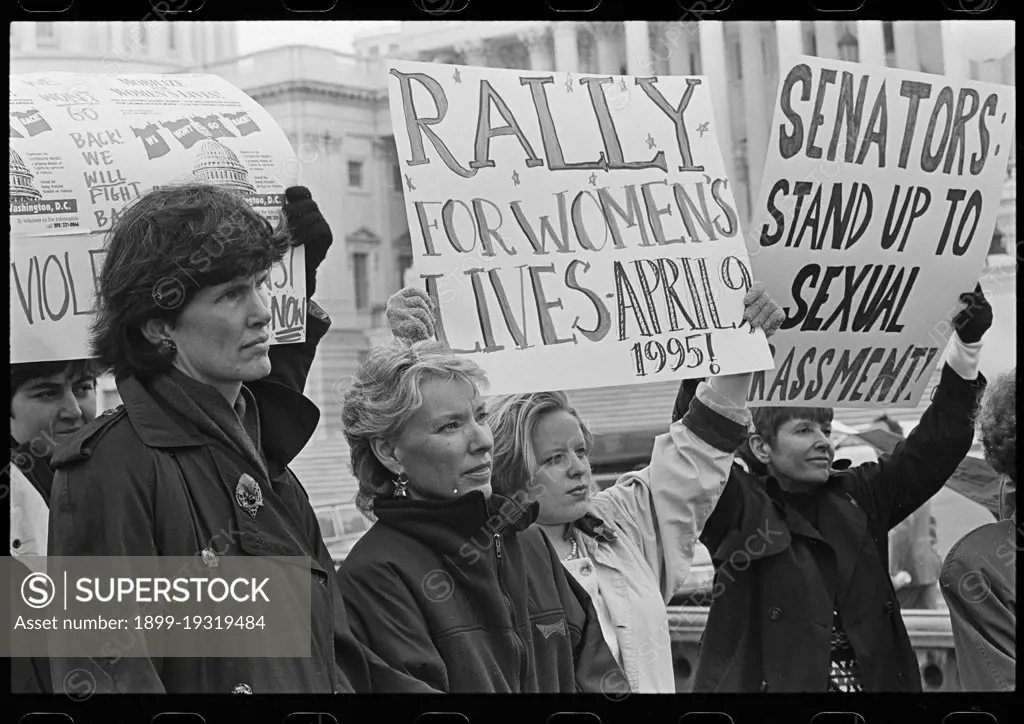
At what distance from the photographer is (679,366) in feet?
12.3

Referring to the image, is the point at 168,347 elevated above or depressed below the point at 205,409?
above

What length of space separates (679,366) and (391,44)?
43.2 inches

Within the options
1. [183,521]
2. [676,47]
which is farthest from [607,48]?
[183,521]

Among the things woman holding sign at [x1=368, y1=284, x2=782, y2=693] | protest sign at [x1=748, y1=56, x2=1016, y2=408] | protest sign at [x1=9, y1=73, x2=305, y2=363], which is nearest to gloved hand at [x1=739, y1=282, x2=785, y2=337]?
woman holding sign at [x1=368, y1=284, x2=782, y2=693]

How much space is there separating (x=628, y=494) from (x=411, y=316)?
72cm

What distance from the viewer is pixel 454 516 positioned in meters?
3.21

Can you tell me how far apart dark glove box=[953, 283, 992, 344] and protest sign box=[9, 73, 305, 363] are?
1805mm

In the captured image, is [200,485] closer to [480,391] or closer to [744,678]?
[480,391]

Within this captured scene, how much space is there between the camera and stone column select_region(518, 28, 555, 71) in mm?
3648

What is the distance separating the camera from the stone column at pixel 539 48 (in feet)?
12.0

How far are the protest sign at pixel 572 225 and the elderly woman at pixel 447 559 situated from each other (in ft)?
1.01

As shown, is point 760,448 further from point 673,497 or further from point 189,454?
point 189,454

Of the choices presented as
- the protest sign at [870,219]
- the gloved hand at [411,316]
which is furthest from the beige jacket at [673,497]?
the gloved hand at [411,316]
